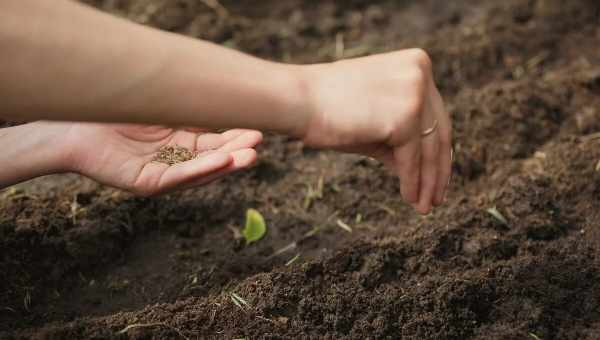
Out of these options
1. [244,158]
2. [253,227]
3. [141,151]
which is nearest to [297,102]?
[244,158]

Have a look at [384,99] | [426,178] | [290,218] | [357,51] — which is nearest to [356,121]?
[384,99]

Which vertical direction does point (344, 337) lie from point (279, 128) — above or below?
below

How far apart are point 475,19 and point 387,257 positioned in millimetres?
1497

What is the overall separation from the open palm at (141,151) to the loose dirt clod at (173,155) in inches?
0.8

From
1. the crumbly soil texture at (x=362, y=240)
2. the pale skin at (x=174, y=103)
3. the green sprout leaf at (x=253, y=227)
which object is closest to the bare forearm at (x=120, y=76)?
the pale skin at (x=174, y=103)

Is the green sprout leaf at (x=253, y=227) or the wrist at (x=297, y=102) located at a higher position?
the wrist at (x=297, y=102)

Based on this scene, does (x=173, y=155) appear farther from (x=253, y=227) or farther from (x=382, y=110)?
(x=382, y=110)

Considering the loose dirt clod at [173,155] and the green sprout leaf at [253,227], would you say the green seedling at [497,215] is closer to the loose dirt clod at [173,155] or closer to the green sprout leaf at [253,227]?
the green sprout leaf at [253,227]

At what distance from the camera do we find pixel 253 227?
2037 millimetres

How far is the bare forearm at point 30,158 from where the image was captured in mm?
1799

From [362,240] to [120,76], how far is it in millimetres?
929

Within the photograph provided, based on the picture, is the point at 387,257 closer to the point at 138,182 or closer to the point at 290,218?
the point at 290,218

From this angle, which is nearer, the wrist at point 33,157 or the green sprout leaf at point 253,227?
the wrist at point 33,157

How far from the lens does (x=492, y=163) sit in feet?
7.21
